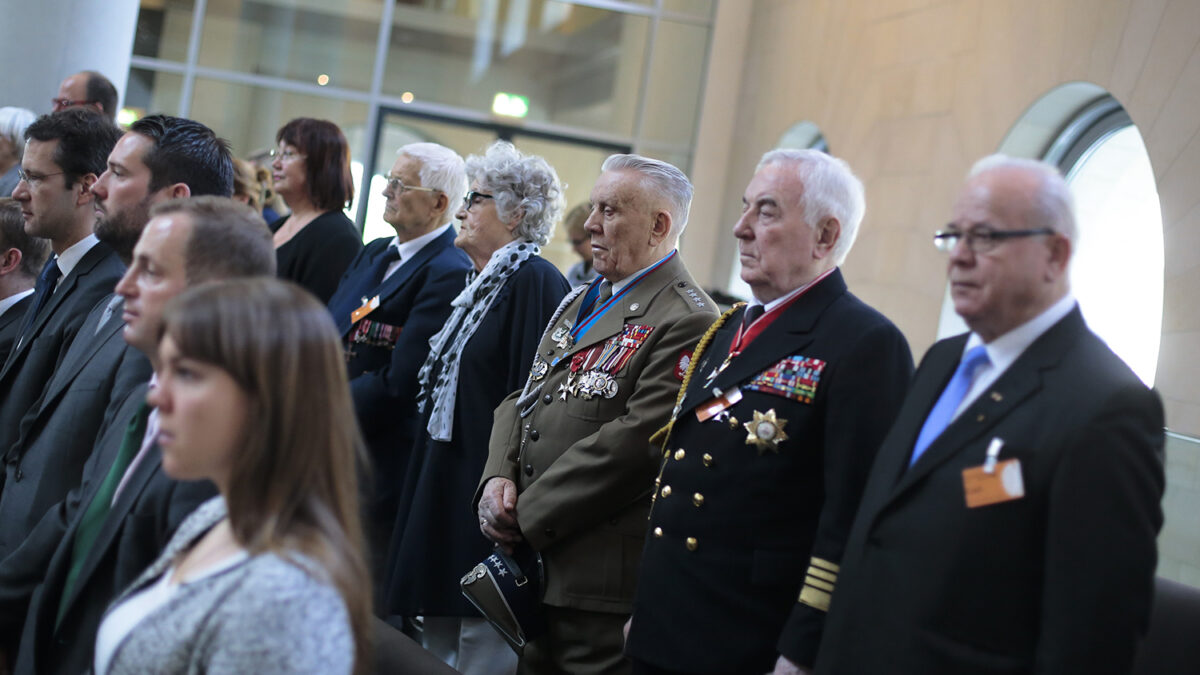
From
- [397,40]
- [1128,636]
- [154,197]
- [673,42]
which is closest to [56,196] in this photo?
[154,197]

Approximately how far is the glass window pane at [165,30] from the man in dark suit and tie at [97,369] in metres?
7.97

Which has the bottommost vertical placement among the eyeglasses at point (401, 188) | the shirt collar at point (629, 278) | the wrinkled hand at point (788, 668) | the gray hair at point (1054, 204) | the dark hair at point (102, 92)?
the wrinkled hand at point (788, 668)

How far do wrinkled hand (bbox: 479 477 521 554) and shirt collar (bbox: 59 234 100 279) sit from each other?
1391 mm

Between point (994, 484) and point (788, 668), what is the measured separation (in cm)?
57

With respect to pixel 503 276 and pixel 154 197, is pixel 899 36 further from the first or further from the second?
pixel 154 197

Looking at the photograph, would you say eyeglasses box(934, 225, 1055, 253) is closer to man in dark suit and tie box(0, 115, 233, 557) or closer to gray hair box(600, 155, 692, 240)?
gray hair box(600, 155, 692, 240)

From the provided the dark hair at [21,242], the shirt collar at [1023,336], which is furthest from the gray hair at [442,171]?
the shirt collar at [1023,336]

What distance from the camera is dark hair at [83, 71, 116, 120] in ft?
17.1

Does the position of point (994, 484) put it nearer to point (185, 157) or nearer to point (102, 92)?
point (185, 157)

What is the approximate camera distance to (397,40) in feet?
35.1

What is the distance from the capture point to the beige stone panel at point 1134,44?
17.3 feet

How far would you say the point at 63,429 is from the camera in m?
2.57

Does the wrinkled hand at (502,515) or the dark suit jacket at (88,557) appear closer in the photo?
the dark suit jacket at (88,557)

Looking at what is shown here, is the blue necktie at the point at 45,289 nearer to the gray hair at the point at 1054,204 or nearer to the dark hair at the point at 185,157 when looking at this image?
the dark hair at the point at 185,157
